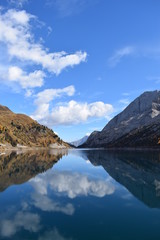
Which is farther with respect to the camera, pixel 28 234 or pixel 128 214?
pixel 128 214

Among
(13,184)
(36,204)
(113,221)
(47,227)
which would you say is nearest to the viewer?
(47,227)

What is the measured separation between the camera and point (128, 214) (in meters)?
30.9

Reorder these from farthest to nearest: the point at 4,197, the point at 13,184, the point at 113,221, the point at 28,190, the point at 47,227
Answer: the point at 13,184 < the point at 28,190 < the point at 4,197 < the point at 113,221 < the point at 47,227

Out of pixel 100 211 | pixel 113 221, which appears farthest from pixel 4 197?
pixel 113 221

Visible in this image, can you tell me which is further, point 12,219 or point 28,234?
point 12,219

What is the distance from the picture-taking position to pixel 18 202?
3772 centimetres

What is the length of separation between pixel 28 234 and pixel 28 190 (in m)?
24.1

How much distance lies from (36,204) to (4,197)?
7.36 meters

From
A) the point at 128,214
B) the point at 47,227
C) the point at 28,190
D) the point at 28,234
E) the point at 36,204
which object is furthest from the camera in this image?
the point at 28,190

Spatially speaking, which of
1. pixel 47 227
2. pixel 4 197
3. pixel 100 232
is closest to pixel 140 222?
pixel 100 232

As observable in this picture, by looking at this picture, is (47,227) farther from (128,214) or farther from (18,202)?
(18,202)

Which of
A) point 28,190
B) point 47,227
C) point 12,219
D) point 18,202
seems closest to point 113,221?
point 47,227

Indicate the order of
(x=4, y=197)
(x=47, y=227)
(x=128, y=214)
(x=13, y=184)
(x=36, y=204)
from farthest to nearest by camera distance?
1. (x=13, y=184)
2. (x=4, y=197)
3. (x=36, y=204)
4. (x=128, y=214)
5. (x=47, y=227)

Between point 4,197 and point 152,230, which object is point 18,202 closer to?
point 4,197
